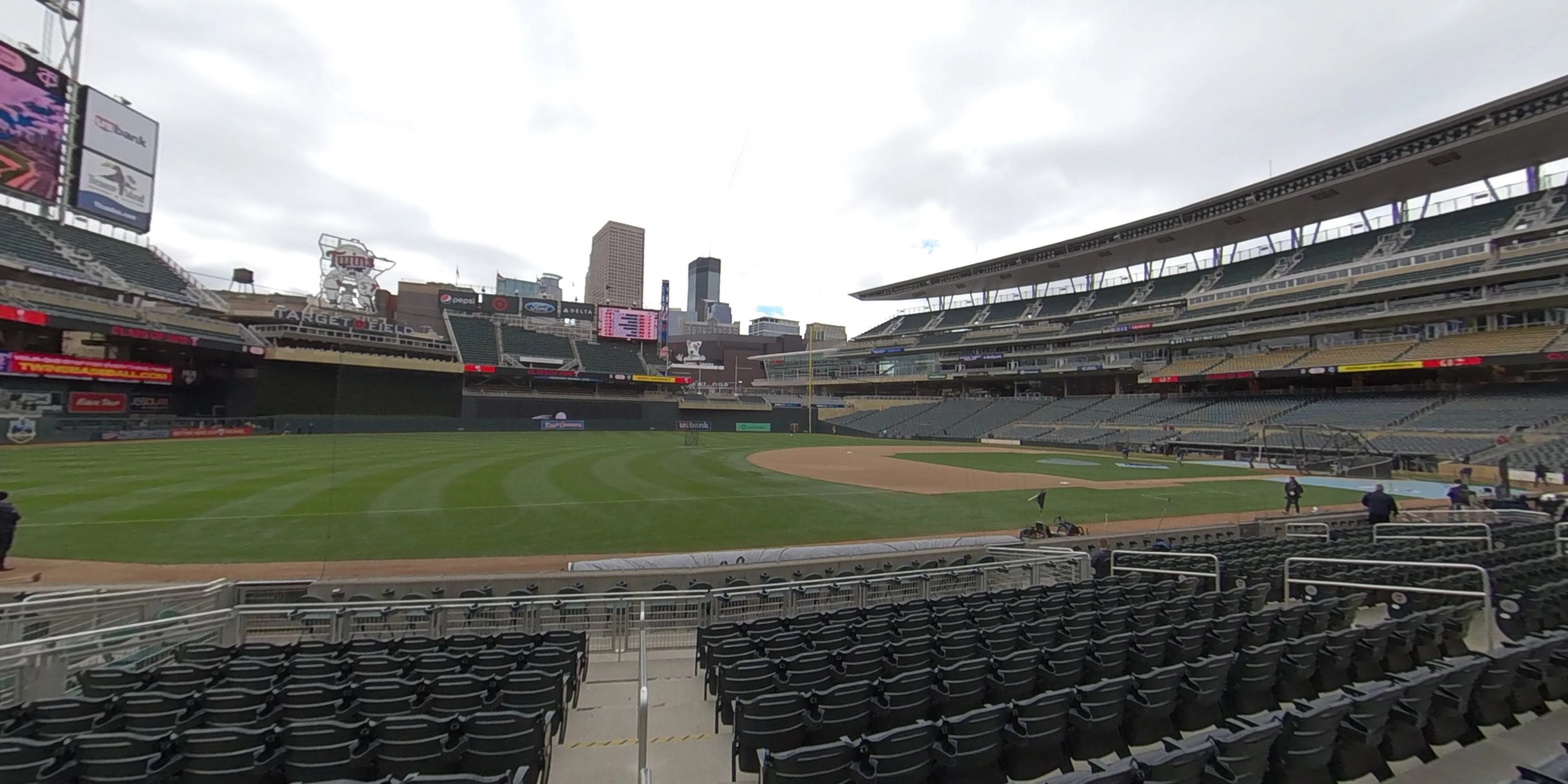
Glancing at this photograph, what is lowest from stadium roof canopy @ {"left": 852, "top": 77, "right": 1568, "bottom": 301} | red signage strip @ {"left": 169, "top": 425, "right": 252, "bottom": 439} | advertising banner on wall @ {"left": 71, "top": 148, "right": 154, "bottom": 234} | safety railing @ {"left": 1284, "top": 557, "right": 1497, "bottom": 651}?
safety railing @ {"left": 1284, "top": 557, "right": 1497, "bottom": 651}

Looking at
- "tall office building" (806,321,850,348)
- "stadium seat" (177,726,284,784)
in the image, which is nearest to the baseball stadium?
"stadium seat" (177,726,284,784)

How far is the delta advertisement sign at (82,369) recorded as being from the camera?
107 ft

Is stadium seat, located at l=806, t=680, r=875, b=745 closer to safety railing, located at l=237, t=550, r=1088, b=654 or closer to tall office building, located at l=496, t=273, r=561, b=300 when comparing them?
safety railing, located at l=237, t=550, r=1088, b=654

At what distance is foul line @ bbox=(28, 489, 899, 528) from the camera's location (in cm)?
1586

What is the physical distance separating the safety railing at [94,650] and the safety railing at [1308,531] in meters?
19.5

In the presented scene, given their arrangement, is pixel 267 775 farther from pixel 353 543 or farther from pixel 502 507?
pixel 502 507

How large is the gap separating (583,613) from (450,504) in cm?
1293

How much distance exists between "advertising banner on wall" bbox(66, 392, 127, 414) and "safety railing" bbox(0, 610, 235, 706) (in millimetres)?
44558

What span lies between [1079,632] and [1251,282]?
192 feet

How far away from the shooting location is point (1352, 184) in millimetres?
42156

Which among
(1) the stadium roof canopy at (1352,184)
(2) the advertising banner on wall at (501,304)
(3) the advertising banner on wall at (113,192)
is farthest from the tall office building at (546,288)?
(1) the stadium roof canopy at (1352,184)

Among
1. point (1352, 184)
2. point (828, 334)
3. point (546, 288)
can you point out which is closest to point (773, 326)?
point (828, 334)

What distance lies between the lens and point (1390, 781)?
4.32 metres

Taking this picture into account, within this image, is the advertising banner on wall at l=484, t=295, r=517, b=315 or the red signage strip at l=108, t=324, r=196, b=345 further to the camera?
the advertising banner on wall at l=484, t=295, r=517, b=315
